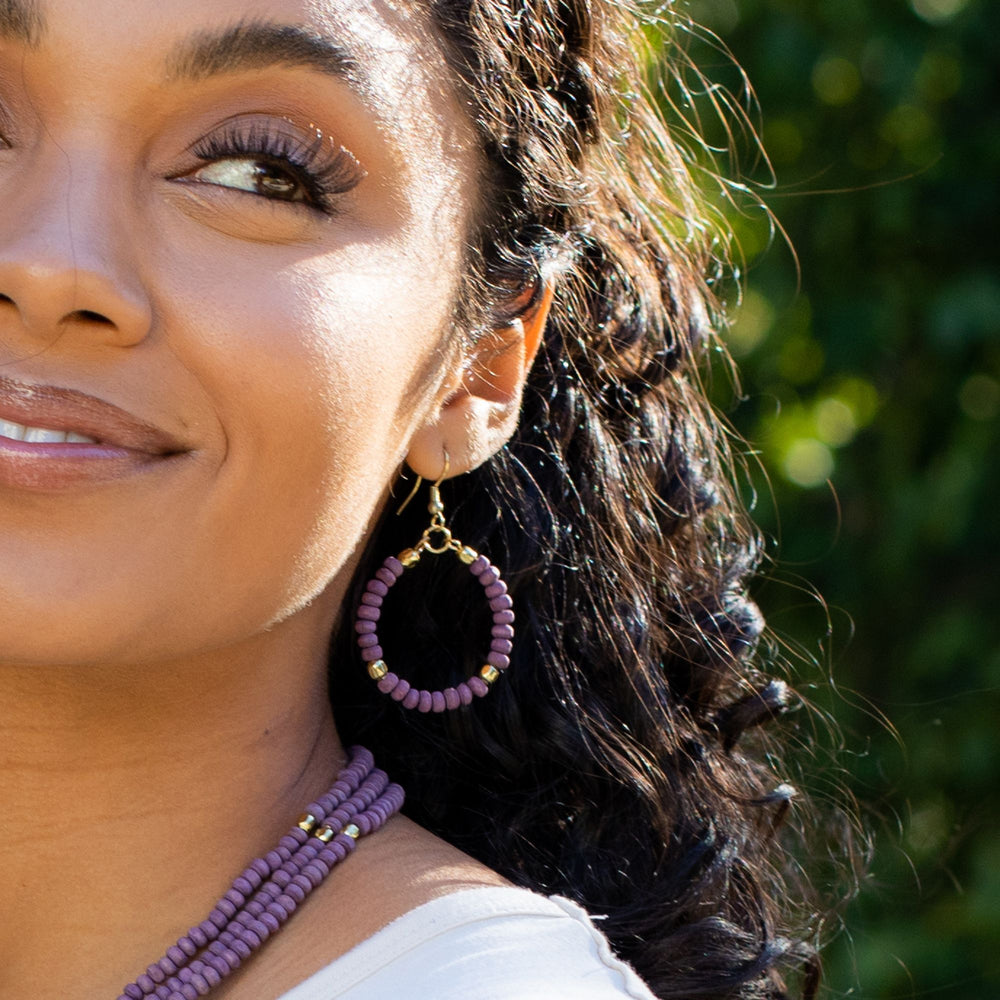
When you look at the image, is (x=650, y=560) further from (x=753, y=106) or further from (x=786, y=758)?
(x=753, y=106)

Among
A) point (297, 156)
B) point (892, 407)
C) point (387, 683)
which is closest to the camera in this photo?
point (297, 156)

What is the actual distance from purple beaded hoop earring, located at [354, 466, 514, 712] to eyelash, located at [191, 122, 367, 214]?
0.43 meters

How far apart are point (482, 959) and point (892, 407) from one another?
2.04 meters

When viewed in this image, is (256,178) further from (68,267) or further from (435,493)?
(435,493)

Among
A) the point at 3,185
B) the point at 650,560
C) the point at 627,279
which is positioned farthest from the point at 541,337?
the point at 3,185

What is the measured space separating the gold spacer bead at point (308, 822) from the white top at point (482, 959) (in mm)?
255

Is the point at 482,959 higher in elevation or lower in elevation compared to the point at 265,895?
higher

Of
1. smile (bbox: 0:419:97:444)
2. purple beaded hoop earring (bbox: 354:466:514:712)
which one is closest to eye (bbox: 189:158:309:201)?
smile (bbox: 0:419:97:444)

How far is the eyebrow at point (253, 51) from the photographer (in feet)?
5.65

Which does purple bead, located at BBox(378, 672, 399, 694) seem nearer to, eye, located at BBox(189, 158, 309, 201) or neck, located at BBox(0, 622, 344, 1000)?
neck, located at BBox(0, 622, 344, 1000)

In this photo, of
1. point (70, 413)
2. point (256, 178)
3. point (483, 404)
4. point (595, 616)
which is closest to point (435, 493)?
point (483, 404)

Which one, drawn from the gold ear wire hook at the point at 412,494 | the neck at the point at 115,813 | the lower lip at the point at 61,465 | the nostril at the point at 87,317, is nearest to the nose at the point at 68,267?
the nostril at the point at 87,317

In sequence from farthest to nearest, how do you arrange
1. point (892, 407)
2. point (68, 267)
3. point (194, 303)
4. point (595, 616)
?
point (892, 407), point (595, 616), point (194, 303), point (68, 267)

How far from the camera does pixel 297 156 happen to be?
1.86 m
